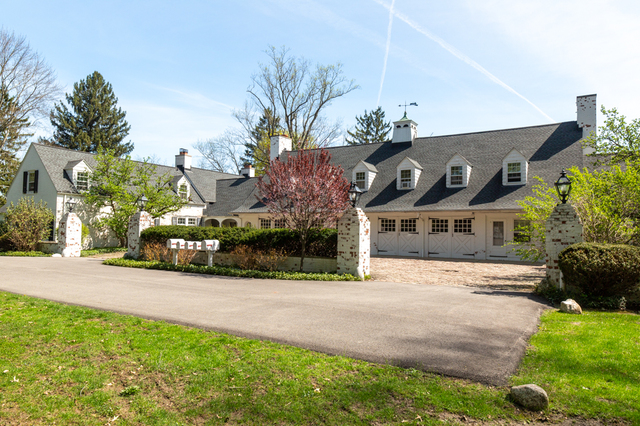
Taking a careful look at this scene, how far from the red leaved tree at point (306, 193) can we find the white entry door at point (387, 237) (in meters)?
8.84

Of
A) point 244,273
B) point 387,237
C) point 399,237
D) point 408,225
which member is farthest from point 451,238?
point 244,273

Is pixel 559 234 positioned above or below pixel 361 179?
below

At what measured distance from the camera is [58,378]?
4.24 metres

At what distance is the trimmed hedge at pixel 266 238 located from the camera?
13.3 m

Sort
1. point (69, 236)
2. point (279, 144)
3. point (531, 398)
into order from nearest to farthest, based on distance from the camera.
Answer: point (531, 398) → point (69, 236) → point (279, 144)

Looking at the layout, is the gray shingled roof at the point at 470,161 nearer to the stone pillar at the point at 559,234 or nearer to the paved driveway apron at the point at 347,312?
the stone pillar at the point at 559,234

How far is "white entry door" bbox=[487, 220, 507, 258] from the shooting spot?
19016 millimetres

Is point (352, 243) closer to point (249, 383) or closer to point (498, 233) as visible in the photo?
point (249, 383)

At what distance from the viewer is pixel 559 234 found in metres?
9.41

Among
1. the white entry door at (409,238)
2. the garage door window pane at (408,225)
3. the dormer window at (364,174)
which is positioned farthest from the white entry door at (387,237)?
the dormer window at (364,174)

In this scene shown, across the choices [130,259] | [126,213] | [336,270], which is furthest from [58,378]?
[126,213]

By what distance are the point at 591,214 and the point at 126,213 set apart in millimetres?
22302

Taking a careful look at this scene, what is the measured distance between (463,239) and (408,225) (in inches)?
110

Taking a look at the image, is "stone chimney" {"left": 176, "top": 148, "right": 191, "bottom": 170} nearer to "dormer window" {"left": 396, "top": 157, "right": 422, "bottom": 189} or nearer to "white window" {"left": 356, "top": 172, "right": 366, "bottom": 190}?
"white window" {"left": 356, "top": 172, "right": 366, "bottom": 190}
